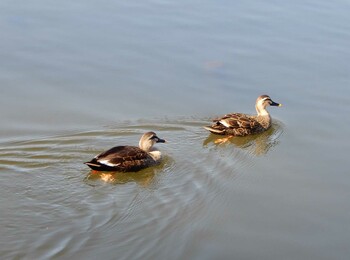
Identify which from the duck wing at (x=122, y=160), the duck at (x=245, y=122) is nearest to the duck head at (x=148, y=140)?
the duck wing at (x=122, y=160)

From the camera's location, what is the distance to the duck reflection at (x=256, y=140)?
12.2 metres

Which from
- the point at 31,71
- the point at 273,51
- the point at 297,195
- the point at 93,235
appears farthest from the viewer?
the point at 273,51

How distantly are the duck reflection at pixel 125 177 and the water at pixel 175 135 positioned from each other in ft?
0.11

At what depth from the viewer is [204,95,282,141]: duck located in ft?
40.6

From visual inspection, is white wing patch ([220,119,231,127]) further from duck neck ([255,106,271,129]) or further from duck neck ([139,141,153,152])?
duck neck ([139,141,153,152])

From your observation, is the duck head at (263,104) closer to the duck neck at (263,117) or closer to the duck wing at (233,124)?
the duck neck at (263,117)

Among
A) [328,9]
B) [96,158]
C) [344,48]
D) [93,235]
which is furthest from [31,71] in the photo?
[328,9]

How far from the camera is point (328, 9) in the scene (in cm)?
1820

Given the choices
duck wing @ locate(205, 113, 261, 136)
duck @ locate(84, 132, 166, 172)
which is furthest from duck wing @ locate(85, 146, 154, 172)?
duck wing @ locate(205, 113, 261, 136)

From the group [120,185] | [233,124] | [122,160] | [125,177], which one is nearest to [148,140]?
[122,160]

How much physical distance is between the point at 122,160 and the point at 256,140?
2834 millimetres

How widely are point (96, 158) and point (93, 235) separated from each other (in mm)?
2195

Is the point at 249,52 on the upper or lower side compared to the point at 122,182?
upper

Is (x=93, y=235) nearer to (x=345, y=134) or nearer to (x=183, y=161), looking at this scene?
(x=183, y=161)
